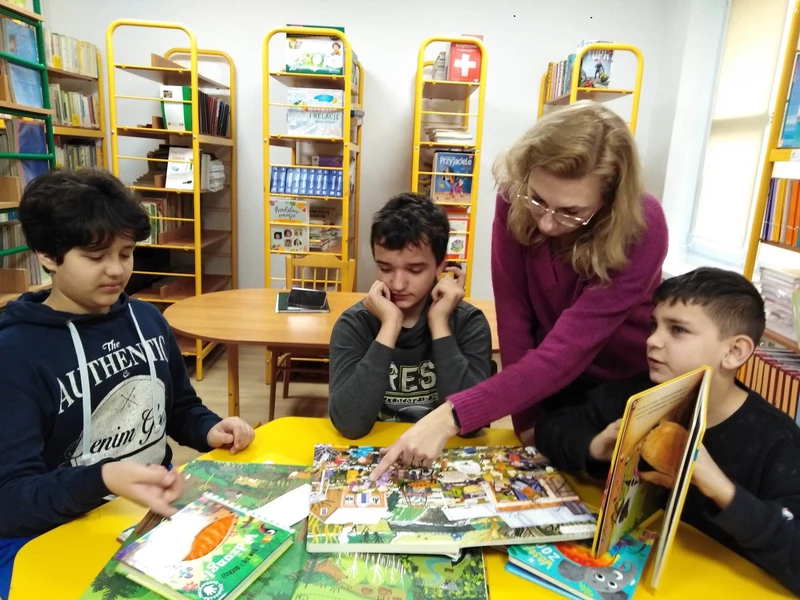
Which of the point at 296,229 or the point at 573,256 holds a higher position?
→ the point at 573,256

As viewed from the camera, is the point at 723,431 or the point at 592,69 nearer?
the point at 723,431

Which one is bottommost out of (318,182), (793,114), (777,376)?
(777,376)

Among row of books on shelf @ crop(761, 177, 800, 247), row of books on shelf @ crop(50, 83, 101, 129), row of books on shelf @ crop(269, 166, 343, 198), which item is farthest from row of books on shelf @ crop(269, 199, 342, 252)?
row of books on shelf @ crop(761, 177, 800, 247)

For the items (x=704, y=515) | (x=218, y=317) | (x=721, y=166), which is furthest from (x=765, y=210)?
(x=218, y=317)

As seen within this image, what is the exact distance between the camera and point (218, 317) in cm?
234

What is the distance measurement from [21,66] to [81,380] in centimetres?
240

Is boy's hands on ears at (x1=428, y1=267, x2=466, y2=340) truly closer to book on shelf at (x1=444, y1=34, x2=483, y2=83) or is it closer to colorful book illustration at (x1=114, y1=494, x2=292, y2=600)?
colorful book illustration at (x1=114, y1=494, x2=292, y2=600)

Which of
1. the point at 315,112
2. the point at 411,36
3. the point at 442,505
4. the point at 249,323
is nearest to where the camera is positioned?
the point at 442,505

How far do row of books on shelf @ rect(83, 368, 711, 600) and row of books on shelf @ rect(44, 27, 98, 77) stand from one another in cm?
344

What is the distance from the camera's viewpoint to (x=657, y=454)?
0.78 metres

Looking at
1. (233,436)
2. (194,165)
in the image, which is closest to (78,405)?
(233,436)

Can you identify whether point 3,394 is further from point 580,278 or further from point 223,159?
point 223,159

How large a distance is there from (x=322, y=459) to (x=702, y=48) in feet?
12.1

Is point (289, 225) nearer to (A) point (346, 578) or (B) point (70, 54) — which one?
(B) point (70, 54)
